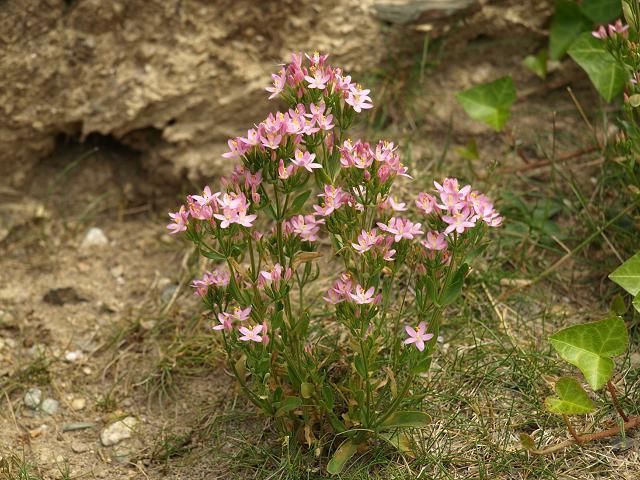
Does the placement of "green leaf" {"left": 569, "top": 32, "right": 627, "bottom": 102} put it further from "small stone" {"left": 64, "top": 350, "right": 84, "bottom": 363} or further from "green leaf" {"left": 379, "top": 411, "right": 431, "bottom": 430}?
"small stone" {"left": 64, "top": 350, "right": 84, "bottom": 363}

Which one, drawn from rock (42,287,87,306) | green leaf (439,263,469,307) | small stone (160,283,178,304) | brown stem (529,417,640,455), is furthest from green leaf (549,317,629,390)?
rock (42,287,87,306)

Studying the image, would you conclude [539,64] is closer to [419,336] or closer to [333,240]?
[333,240]

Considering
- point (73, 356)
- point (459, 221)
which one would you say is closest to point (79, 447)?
point (73, 356)

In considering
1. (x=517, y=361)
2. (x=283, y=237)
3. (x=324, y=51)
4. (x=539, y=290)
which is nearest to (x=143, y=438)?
(x=283, y=237)

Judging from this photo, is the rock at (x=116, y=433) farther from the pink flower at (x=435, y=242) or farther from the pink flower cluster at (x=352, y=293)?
the pink flower at (x=435, y=242)

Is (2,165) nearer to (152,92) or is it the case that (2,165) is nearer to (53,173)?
(53,173)
